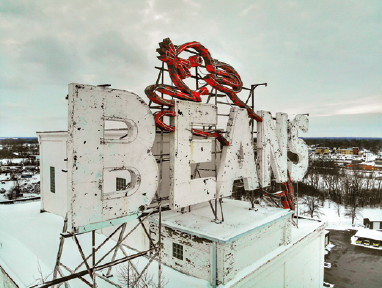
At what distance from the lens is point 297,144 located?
45.5 feet

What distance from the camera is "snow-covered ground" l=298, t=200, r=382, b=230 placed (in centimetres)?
4078

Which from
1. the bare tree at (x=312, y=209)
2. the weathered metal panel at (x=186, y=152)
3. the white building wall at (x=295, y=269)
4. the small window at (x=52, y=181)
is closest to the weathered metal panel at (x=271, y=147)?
the white building wall at (x=295, y=269)

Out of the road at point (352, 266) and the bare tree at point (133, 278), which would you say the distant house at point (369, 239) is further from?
the bare tree at point (133, 278)

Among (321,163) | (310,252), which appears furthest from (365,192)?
(310,252)

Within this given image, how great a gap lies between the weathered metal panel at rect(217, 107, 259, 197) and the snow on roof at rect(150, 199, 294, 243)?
134 cm

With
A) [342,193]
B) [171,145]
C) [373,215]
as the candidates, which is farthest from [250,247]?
[342,193]

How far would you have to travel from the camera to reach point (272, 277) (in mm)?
10891

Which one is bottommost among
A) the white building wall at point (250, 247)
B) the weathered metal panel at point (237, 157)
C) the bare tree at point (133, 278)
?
the bare tree at point (133, 278)

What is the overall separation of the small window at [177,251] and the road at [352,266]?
19.8m

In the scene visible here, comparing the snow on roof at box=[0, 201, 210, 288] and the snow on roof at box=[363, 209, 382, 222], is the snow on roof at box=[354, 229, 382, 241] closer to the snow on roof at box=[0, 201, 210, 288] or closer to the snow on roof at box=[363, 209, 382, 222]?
the snow on roof at box=[363, 209, 382, 222]

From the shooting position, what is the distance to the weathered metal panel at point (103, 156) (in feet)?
18.9

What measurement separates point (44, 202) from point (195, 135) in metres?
14.6

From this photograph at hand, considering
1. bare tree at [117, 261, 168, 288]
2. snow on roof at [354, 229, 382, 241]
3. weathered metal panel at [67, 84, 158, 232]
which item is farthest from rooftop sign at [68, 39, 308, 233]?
snow on roof at [354, 229, 382, 241]

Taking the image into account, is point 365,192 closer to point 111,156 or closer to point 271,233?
point 271,233
